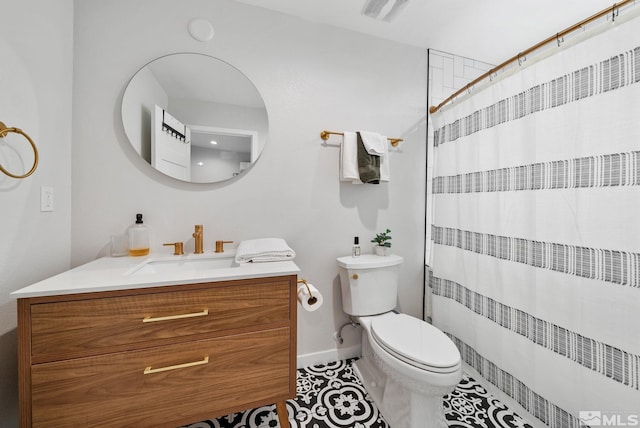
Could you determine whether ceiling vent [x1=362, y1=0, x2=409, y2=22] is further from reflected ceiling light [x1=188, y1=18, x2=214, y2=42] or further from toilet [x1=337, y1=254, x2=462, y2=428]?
toilet [x1=337, y1=254, x2=462, y2=428]

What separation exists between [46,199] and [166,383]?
3.21 feet

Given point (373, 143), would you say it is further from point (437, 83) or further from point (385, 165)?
point (437, 83)

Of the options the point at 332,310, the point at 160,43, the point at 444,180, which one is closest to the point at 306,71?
the point at 160,43

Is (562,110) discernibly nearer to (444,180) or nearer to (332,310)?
(444,180)

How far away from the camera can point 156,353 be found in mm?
921

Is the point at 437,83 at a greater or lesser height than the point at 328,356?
greater

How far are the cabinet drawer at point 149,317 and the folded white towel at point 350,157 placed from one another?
0.84 m

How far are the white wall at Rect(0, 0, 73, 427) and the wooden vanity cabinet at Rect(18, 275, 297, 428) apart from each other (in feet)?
1.15

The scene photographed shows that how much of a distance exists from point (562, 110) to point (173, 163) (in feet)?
6.23

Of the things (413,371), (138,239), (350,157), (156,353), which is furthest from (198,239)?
(413,371)

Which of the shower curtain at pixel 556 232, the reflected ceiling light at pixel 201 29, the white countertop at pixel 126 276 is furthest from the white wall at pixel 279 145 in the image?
the shower curtain at pixel 556 232

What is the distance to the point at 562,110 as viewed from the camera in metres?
1.09

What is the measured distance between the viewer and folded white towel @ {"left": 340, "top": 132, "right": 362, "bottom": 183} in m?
1.60

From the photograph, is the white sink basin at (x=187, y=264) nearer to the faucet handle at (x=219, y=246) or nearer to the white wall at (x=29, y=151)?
the faucet handle at (x=219, y=246)
